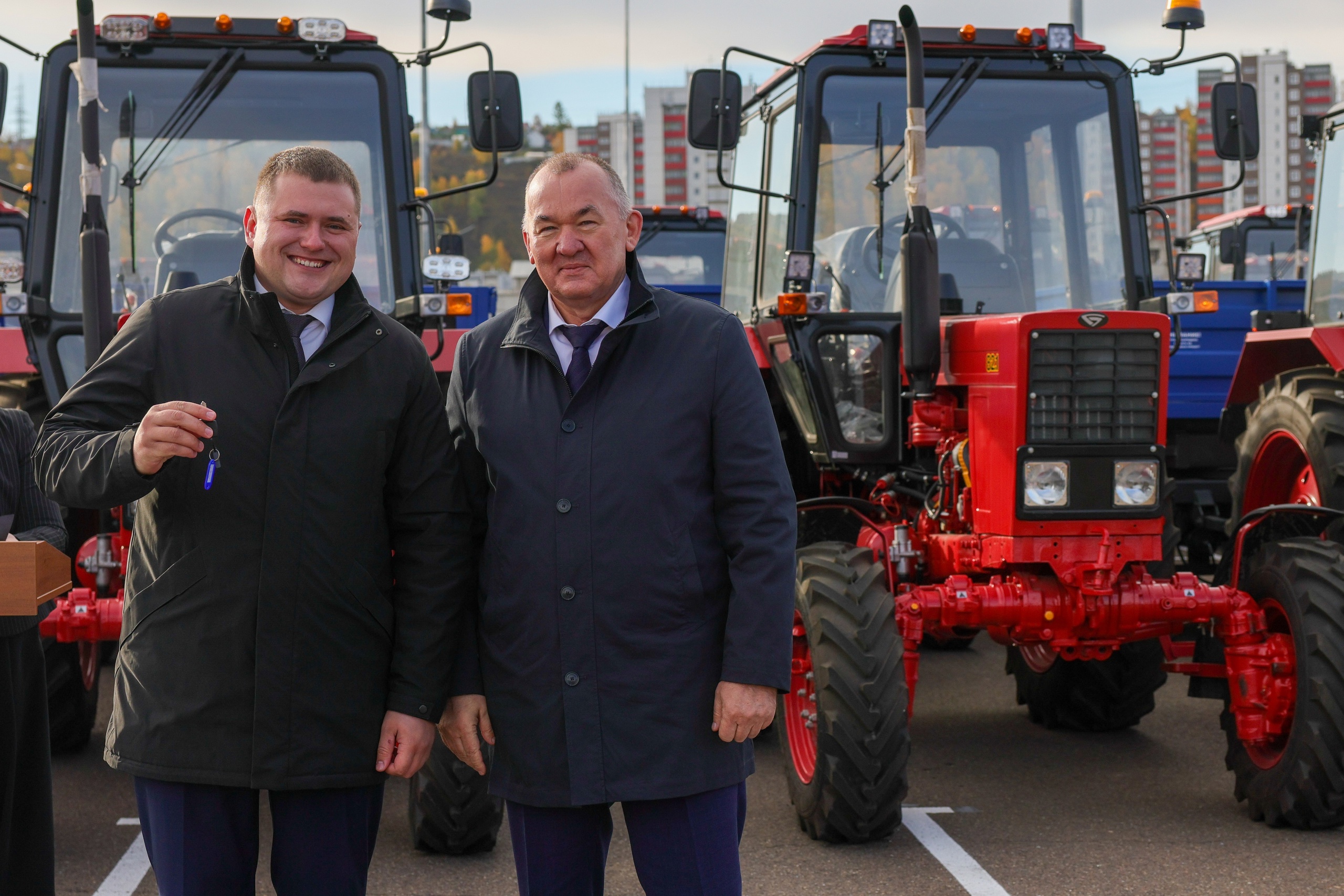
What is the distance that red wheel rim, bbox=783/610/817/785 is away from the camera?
4.44 metres

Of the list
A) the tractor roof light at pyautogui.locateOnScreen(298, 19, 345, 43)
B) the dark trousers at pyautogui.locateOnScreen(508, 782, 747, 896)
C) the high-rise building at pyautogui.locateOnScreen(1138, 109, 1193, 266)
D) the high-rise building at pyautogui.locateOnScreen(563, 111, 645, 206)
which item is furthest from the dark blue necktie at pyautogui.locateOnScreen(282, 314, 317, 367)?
the high-rise building at pyautogui.locateOnScreen(563, 111, 645, 206)

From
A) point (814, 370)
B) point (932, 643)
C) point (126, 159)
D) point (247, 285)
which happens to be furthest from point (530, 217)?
point (932, 643)

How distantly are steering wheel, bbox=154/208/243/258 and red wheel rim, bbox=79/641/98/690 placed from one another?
1.43 metres

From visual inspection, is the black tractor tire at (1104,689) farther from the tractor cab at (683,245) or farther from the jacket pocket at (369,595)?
the tractor cab at (683,245)

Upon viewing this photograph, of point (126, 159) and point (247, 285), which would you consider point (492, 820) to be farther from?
point (126, 159)

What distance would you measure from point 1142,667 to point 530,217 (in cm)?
381

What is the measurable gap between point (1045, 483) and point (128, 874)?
2.85 metres

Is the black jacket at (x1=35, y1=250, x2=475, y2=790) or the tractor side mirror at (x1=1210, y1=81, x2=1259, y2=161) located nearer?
the black jacket at (x1=35, y1=250, x2=475, y2=790)

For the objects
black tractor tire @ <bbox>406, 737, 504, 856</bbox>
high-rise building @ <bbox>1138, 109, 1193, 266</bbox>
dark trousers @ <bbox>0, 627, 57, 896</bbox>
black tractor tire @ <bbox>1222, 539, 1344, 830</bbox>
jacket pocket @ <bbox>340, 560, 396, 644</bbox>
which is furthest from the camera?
high-rise building @ <bbox>1138, 109, 1193, 266</bbox>

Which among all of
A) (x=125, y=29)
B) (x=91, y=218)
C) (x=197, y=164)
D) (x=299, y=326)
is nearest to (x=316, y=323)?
(x=299, y=326)

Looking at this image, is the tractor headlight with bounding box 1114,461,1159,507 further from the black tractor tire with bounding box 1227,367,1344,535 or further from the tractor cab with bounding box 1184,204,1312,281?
the tractor cab with bounding box 1184,204,1312,281

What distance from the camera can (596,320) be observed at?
2.40m

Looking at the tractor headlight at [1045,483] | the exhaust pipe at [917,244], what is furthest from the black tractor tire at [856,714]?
the exhaust pipe at [917,244]

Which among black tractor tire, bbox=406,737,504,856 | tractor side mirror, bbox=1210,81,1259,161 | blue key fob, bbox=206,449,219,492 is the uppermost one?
tractor side mirror, bbox=1210,81,1259,161
